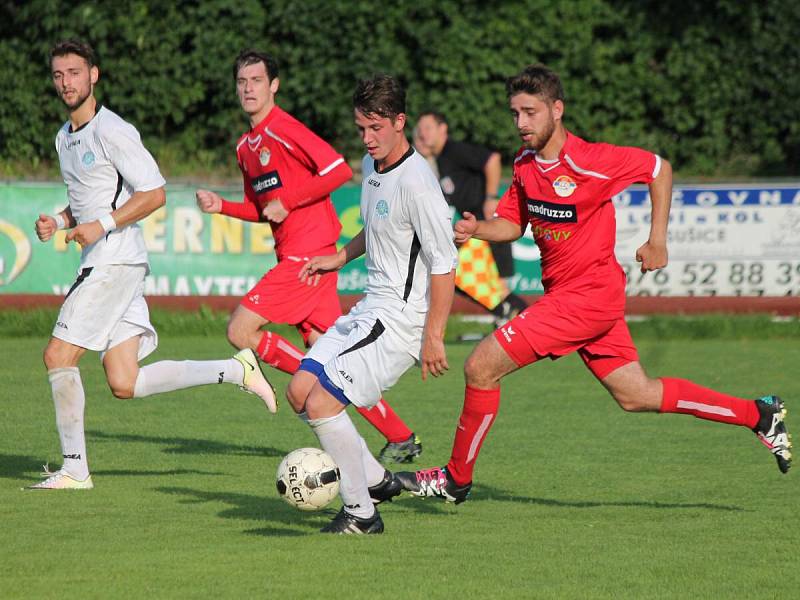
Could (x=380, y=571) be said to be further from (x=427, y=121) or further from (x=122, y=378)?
(x=427, y=121)

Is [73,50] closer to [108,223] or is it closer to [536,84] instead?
[108,223]

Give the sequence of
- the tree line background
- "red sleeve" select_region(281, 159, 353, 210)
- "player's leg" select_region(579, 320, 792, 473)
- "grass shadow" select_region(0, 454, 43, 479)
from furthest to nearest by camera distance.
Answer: the tree line background
"red sleeve" select_region(281, 159, 353, 210)
"grass shadow" select_region(0, 454, 43, 479)
"player's leg" select_region(579, 320, 792, 473)

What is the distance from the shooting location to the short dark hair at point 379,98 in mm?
6188

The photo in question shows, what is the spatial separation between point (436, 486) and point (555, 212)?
138cm

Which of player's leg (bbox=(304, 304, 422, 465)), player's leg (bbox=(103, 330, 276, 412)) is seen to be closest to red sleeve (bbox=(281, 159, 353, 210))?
player's leg (bbox=(103, 330, 276, 412))

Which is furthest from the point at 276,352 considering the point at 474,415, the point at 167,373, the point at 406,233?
the point at 406,233

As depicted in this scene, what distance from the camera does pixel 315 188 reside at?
8727 millimetres

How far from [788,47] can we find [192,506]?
56.6 feet

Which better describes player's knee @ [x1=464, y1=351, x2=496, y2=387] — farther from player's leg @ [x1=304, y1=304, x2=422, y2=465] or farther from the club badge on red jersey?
player's leg @ [x1=304, y1=304, x2=422, y2=465]

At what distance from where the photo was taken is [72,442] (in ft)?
24.5

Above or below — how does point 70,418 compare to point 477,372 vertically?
below

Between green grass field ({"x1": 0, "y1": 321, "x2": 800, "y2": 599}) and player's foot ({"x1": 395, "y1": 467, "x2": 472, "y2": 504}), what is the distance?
0.36 feet

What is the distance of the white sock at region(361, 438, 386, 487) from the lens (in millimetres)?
6621

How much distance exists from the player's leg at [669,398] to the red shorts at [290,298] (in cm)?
236
